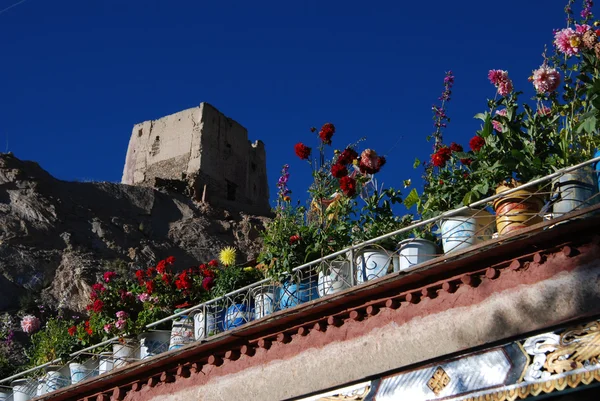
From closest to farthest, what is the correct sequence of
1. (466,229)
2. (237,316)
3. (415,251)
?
(466,229), (415,251), (237,316)

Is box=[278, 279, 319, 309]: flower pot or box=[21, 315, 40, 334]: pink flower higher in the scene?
box=[21, 315, 40, 334]: pink flower

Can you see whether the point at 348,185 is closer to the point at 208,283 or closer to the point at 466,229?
the point at 466,229

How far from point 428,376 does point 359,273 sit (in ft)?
5.32

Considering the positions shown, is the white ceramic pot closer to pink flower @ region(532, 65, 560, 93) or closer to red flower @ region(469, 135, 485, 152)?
red flower @ region(469, 135, 485, 152)

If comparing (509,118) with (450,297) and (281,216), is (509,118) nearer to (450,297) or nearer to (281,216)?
(450,297)

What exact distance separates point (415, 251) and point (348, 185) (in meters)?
1.91

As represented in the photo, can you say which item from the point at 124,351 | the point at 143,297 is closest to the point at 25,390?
the point at 124,351

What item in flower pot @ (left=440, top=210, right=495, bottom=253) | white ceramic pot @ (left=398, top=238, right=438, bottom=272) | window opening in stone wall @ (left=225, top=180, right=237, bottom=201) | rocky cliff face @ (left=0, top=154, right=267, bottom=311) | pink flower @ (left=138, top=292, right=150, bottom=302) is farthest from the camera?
window opening in stone wall @ (left=225, top=180, right=237, bottom=201)

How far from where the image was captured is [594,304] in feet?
25.3

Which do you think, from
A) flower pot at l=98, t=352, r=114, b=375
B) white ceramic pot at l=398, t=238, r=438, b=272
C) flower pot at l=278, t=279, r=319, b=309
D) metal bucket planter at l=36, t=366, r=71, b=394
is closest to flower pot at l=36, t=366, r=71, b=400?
metal bucket planter at l=36, t=366, r=71, b=394

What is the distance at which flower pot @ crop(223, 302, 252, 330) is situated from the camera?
1084 cm

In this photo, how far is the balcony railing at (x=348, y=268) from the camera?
8672 mm

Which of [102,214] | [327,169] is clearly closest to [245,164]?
[102,214]

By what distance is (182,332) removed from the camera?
11555 mm
